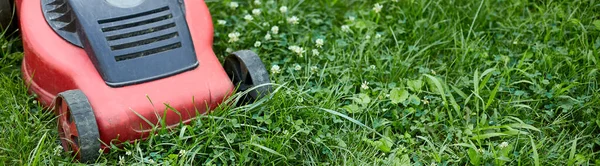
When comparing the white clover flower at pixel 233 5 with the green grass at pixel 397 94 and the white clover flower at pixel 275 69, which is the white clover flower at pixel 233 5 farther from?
the white clover flower at pixel 275 69

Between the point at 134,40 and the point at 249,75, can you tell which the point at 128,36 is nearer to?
the point at 134,40

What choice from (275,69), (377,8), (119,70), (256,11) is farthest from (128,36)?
(377,8)

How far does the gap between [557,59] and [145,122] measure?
1.73 meters

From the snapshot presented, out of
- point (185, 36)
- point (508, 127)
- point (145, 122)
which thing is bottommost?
point (508, 127)

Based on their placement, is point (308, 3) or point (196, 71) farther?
point (308, 3)

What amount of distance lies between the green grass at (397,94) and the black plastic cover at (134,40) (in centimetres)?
23

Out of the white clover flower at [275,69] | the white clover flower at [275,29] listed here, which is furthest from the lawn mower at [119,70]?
the white clover flower at [275,29]

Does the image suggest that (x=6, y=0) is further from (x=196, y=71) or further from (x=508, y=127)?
(x=508, y=127)

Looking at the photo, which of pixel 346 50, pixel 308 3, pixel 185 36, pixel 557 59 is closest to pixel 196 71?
pixel 185 36

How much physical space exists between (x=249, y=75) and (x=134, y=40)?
0.43m

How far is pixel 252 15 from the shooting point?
12.1 ft

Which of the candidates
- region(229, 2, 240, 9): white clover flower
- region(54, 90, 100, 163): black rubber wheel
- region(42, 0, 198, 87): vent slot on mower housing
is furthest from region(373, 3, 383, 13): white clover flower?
region(54, 90, 100, 163): black rubber wheel

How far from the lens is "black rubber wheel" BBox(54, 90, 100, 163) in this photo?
2592 millimetres

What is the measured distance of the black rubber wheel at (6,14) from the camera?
10.7 ft
